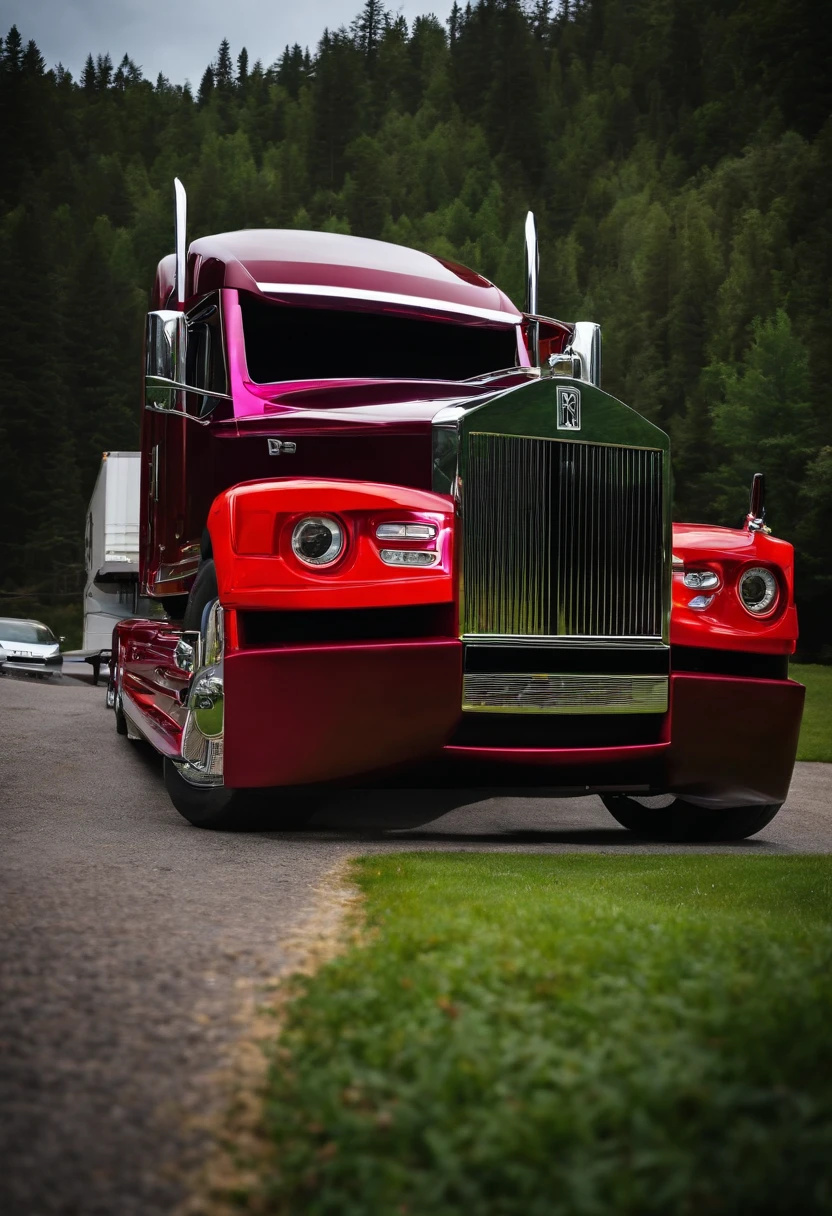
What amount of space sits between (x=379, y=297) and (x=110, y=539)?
12583mm

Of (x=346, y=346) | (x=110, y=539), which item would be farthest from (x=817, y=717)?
(x=346, y=346)

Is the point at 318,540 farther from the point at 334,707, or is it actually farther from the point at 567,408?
the point at 567,408

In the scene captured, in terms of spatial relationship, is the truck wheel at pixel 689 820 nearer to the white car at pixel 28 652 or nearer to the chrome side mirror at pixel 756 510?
the chrome side mirror at pixel 756 510

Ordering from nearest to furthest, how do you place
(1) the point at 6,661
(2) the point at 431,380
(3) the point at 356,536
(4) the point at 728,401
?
1. (3) the point at 356,536
2. (2) the point at 431,380
3. (1) the point at 6,661
4. (4) the point at 728,401

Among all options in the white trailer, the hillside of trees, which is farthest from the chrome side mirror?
the hillside of trees

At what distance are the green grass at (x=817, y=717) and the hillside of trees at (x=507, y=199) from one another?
1727 centimetres

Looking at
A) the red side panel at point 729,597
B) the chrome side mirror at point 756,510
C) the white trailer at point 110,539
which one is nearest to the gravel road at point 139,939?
the red side panel at point 729,597

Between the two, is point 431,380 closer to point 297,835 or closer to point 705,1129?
point 297,835

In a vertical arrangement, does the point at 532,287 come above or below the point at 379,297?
above

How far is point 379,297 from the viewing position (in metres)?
8.44

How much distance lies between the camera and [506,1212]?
2555 mm

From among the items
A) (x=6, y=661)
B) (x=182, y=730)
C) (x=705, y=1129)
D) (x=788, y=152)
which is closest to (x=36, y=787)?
(x=182, y=730)

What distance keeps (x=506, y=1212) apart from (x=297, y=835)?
5198 millimetres

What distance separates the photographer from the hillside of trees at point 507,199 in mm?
74750
